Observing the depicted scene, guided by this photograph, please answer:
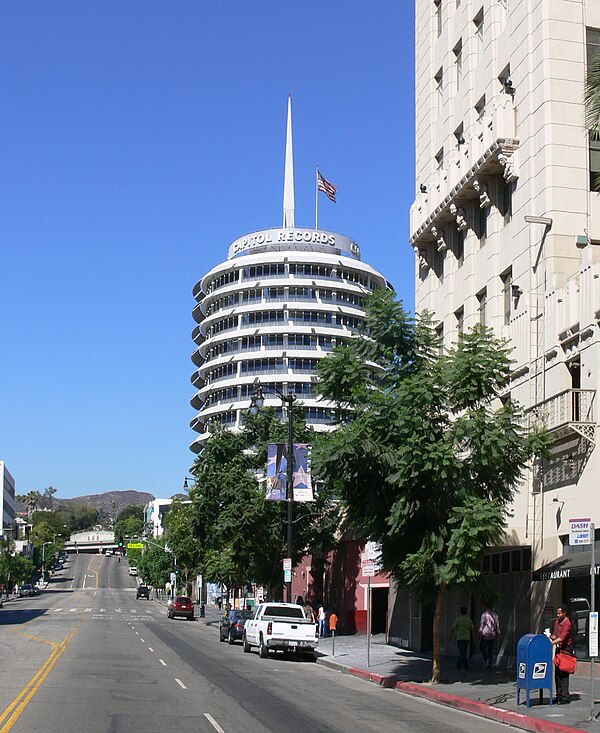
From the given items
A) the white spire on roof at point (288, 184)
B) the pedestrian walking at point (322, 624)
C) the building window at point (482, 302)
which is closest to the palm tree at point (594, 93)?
the building window at point (482, 302)

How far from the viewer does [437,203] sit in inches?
1560

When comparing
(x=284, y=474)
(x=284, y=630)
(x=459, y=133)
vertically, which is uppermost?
(x=459, y=133)

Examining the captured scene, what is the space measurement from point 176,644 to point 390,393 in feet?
64.5

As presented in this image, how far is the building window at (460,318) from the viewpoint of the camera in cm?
3803

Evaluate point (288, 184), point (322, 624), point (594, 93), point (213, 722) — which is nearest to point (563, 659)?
point (213, 722)

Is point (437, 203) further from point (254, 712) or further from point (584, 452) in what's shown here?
point (254, 712)

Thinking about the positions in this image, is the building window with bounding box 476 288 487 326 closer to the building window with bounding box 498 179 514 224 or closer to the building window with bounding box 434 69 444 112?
the building window with bounding box 498 179 514 224

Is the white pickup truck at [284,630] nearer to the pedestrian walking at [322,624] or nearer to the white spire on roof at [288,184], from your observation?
the pedestrian walking at [322,624]

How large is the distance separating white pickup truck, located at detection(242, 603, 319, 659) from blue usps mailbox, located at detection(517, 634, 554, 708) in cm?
1502

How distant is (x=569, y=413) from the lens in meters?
27.4

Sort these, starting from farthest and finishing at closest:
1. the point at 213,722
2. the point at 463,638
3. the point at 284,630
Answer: the point at 284,630, the point at 463,638, the point at 213,722

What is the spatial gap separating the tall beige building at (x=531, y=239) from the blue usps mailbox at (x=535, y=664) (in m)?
4.31

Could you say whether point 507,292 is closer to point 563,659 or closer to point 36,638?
point 563,659

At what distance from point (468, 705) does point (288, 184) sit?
131798 mm
